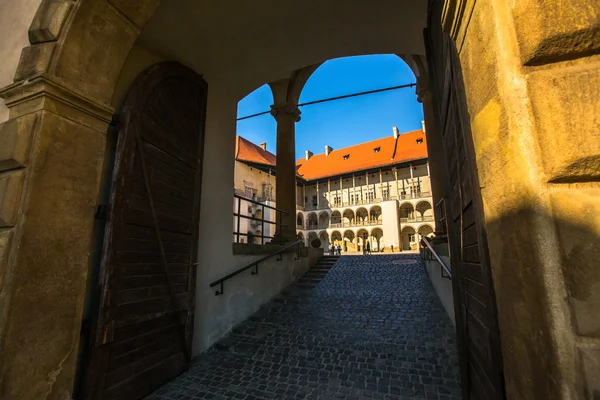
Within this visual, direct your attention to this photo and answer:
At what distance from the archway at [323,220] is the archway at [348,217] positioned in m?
2.85

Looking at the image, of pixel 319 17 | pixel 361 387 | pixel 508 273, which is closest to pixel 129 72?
pixel 319 17

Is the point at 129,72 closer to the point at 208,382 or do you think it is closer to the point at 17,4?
the point at 17,4

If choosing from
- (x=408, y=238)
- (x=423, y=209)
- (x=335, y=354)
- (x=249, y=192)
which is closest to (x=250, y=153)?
(x=249, y=192)

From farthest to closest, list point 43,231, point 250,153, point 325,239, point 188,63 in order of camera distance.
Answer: point 325,239 → point 250,153 → point 188,63 → point 43,231

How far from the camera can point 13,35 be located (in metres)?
2.53

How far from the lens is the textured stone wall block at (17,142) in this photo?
1.95 meters

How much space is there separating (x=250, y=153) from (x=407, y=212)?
2506 centimetres

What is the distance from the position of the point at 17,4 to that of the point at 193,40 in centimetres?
186

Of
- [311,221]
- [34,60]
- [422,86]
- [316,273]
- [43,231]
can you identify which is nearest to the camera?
[43,231]

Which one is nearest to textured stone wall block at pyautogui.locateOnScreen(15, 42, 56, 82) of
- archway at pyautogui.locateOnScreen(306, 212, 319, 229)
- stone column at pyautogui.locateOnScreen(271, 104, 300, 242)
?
stone column at pyautogui.locateOnScreen(271, 104, 300, 242)

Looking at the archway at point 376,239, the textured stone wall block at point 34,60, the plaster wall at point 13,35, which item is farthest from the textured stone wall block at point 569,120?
the archway at point 376,239

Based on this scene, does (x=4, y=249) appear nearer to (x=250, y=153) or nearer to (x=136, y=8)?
(x=136, y=8)

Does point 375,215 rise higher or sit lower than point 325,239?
higher

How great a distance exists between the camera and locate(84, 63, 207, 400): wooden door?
260 centimetres
